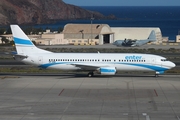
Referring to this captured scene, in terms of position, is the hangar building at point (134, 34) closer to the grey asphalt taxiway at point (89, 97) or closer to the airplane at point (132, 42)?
the airplane at point (132, 42)

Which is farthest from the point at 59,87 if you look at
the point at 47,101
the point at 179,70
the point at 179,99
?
the point at 179,70

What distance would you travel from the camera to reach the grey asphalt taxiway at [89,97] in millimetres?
35094

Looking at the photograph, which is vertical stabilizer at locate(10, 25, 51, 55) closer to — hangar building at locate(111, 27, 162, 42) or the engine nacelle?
the engine nacelle

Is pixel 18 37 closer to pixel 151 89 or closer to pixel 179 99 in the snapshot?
pixel 151 89

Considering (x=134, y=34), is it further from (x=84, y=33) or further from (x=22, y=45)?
(x=22, y=45)

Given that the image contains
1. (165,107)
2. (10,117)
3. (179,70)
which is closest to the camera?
(10,117)

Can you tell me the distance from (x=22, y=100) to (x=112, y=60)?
1627 cm

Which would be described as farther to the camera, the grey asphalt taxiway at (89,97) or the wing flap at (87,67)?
the wing flap at (87,67)

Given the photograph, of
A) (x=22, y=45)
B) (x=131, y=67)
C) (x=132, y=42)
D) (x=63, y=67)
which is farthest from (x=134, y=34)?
(x=22, y=45)

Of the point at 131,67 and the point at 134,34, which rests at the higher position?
the point at 134,34

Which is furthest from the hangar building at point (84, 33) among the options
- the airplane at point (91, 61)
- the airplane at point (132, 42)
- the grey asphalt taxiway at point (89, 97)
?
the airplane at point (91, 61)

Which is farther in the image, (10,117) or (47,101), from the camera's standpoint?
Answer: (47,101)

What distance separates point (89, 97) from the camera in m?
42.1

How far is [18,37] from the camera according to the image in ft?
179
